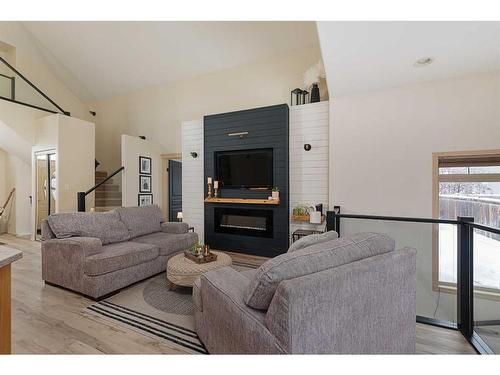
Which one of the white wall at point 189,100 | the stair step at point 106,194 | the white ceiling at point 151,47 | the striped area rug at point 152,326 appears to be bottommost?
the striped area rug at point 152,326

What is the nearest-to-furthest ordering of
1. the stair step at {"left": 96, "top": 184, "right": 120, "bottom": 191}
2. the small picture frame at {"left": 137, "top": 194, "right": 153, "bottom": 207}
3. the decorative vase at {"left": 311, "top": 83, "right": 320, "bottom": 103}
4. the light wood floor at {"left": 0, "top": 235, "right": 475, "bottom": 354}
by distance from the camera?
the light wood floor at {"left": 0, "top": 235, "right": 475, "bottom": 354}
the decorative vase at {"left": 311, "top": 83, "right": 320, "bottom": 103}
the small picture frame at {"left": 137, "top": 194, "right": 153, "bottom": 207}
the stair step at {"left": 96, "top": 184, "right": 120, "bottom": 191}

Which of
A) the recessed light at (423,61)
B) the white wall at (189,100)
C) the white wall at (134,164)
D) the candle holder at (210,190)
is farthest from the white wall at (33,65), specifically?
the recessed light at (423,61)

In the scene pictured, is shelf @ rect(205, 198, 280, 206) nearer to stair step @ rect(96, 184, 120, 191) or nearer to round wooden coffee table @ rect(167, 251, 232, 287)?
round wooden coffee table @ rect(167, 251, 232, 287)

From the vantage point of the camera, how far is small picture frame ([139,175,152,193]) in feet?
19.6

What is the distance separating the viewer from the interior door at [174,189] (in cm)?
651

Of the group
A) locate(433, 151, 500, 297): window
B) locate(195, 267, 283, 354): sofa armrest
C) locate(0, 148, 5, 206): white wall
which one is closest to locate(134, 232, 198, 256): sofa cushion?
locate(195, 267, 283, 354): sofa armrest

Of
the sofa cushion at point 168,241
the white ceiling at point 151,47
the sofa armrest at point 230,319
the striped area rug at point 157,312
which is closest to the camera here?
the sofa armrest at point 230,319

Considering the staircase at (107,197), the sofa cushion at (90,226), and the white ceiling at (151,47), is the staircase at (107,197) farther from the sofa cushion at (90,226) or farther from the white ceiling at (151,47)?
the sofa cushion at (90,226)

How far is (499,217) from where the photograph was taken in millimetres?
3236

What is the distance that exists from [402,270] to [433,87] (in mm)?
3045

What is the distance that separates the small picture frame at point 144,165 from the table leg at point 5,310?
487 cm

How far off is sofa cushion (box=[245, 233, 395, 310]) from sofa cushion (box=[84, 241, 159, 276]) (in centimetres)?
196
